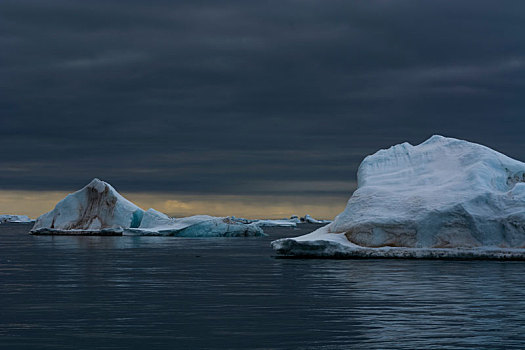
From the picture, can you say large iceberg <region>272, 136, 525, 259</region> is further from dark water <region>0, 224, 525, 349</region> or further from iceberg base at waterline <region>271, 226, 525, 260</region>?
dark water <region>0, 224, 525, 349</region>

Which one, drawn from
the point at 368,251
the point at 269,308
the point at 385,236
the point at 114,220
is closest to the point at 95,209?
the point at 114,220

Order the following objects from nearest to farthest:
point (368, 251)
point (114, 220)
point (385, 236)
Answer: point (368, 251) < point (385, 236) < point (114, 220)

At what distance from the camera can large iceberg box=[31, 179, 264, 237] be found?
82000 millimetres

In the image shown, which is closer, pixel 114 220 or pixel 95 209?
pixel 114 220

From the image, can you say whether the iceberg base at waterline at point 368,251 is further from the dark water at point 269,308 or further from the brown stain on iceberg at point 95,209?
the brown stain on iceberg at point 95,209

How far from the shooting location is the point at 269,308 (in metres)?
17.4

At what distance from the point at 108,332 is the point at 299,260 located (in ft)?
69.3

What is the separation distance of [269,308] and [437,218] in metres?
17.8

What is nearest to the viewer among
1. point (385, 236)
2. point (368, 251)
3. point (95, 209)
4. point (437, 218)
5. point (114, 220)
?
point (437, 218)

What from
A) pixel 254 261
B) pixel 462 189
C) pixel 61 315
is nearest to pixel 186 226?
pixel 254 261

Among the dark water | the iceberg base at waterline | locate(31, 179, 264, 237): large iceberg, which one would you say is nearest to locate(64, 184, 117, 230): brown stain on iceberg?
locate(31, 179, 264, 237): large iceberg

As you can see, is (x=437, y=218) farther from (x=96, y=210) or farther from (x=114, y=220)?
(x=96, y=210)

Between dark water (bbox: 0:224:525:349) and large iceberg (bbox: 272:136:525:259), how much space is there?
→ 3.70 m

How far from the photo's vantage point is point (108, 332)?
45.2 feet
